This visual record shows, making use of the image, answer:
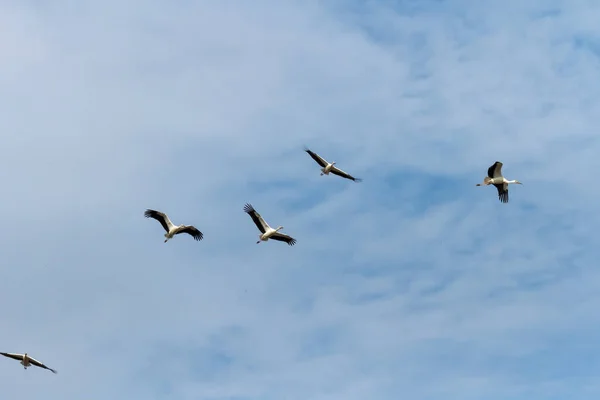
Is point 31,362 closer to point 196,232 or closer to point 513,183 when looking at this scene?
point 196,232

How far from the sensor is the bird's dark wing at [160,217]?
106000 mm

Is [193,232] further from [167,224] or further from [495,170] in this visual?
[495,170]

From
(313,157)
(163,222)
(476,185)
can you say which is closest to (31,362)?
(163,222)

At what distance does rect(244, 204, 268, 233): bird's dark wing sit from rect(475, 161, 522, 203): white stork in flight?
13144mm

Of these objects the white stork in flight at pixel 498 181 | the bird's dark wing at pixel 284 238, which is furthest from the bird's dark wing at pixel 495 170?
the bird's dark wing at pixel 284 238

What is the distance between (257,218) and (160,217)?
230 inches

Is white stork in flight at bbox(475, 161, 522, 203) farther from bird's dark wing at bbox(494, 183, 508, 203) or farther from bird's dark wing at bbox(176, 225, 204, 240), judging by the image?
bird's dark wing at bbox(176, 225, 204, 240)

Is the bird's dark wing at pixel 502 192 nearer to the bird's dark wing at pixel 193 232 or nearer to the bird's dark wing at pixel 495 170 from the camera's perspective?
the bird's dark wing at pixel 495 170

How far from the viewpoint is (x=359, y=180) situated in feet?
382

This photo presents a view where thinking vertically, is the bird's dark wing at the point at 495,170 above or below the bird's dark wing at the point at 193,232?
above

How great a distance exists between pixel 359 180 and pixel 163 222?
15830mm

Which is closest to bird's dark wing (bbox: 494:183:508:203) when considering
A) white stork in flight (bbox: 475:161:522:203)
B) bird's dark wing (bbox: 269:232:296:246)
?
white stork in flight (bbox: 475:161:522:203)

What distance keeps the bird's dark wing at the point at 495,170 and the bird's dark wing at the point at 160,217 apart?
19301 mm

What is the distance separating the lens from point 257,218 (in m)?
106
